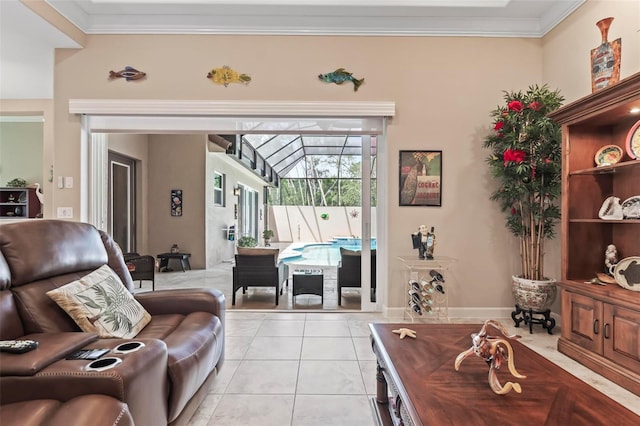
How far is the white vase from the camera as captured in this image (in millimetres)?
3082

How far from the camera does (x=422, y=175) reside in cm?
364

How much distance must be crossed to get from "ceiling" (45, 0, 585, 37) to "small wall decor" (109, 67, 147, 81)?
442mm

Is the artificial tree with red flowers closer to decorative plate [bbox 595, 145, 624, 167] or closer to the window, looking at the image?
decorative plate [bbox 595, 145, 624, 167]

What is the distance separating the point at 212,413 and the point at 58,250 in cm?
A: 133

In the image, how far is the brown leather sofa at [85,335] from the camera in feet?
3.83

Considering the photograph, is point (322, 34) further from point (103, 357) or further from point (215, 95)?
point (103, 357)

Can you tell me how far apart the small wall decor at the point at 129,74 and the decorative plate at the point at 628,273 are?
16.3ft

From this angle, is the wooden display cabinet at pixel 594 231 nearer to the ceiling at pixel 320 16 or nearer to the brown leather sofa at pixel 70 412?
the ceiling at pixel 320 16

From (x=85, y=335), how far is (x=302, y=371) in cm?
151

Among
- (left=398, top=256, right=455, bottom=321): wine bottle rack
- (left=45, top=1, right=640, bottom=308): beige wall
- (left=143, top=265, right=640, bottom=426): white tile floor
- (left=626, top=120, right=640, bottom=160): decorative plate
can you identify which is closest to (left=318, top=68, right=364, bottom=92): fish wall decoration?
(left=45, top=1, right=640, bottom=308): beige wall

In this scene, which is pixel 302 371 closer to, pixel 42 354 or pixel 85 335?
pixel 85 335

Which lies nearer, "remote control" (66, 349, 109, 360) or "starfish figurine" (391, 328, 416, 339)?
"remote control" (66, 349, 109, 360)

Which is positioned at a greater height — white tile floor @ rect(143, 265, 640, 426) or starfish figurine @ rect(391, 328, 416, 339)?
starfish figurine @ rect(391, 328, 416, 339)

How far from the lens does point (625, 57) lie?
2.70 metres
